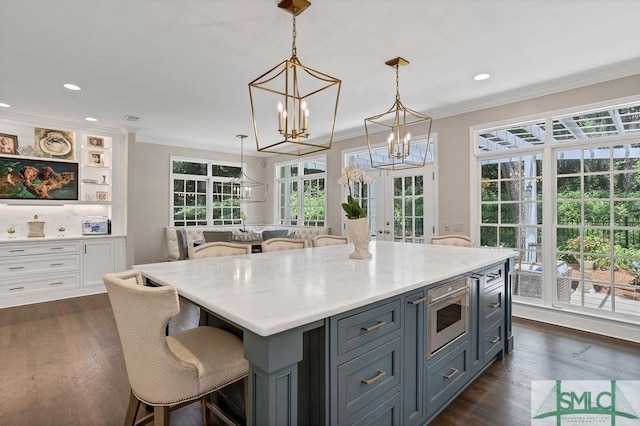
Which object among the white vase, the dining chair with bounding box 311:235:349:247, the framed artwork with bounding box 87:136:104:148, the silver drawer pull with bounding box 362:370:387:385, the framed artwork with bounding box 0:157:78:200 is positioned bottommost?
the silver drawer pull with bounding box 362:370:387:385

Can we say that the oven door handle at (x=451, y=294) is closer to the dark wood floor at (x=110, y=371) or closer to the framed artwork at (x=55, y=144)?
the dark wood floor at (x=110, y=371)

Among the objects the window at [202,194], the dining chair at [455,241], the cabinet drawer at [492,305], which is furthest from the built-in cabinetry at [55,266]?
the cabinet drawer at [492,305]

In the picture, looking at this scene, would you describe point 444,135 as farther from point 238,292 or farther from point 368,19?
point 238,292

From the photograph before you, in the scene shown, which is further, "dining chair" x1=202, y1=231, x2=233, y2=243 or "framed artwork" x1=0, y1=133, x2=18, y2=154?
"dining chair" x1=202, y1=231, x2=233, y2=243

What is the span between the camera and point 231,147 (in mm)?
7387

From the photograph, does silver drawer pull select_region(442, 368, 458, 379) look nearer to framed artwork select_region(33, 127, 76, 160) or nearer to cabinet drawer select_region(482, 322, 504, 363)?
cabinet drawer select_region(482, 322, 504, 363)

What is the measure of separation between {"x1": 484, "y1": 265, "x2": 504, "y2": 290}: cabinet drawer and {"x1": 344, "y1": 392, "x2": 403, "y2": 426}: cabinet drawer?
1283 millimetres

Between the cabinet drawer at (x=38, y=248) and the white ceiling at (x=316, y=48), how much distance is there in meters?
1.93

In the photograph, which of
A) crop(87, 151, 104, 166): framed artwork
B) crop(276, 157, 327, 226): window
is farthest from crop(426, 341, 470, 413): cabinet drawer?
crop(87, 151, 104, 166): framed artwork

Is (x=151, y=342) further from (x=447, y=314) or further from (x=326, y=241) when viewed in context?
(x=326, y=241)

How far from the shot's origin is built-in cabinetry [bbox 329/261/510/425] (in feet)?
4.48

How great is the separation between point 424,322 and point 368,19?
7.08 ft

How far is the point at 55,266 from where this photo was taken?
4.93 m

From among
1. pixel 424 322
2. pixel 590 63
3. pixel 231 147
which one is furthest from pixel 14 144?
pixel 590 63
